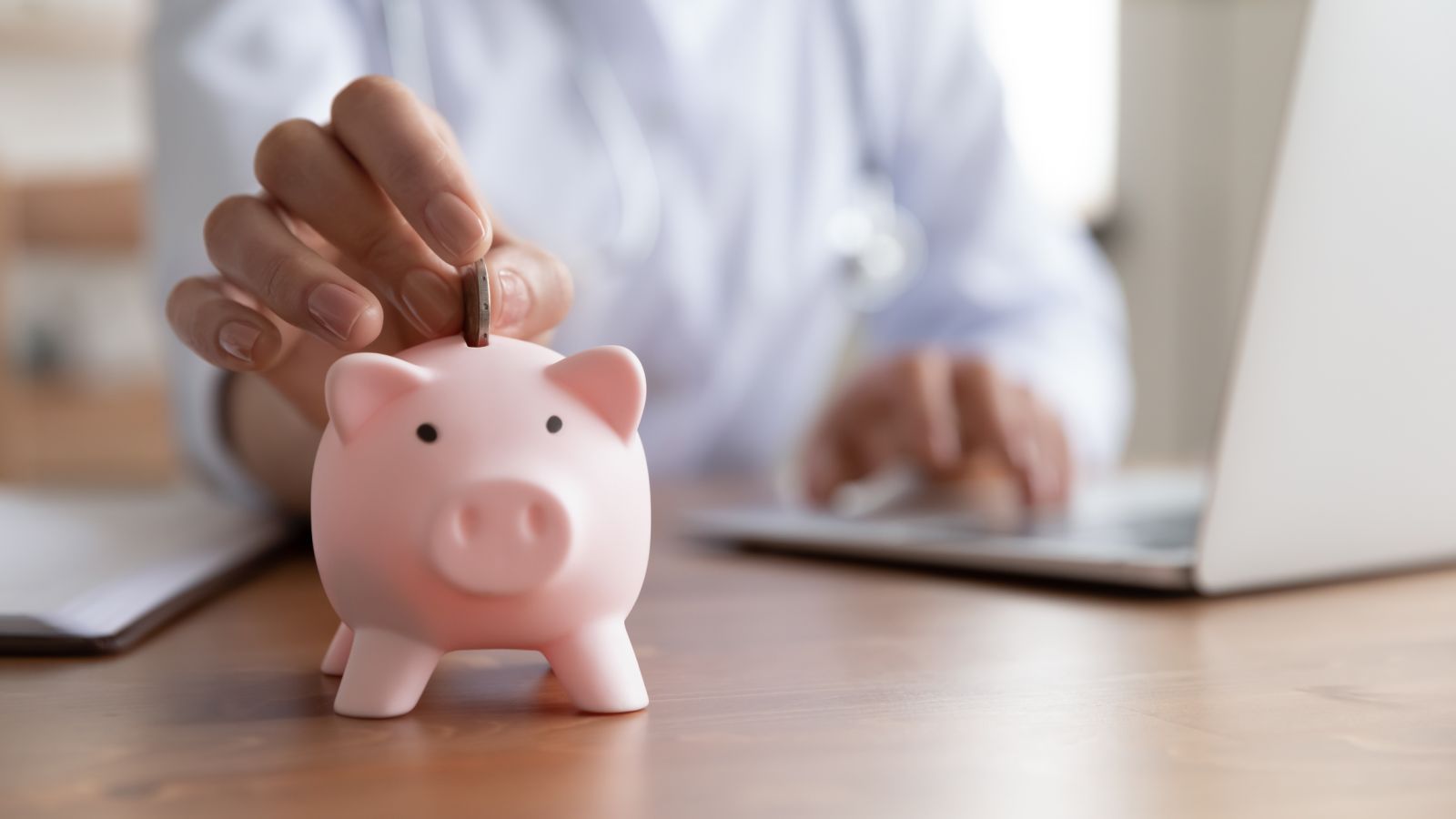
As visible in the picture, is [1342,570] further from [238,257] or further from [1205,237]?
[1205,237]

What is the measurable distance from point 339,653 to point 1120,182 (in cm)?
234

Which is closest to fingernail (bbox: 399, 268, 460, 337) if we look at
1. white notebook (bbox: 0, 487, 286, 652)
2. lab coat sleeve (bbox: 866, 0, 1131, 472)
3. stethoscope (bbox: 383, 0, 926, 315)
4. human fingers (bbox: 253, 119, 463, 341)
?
human fingers (bbox: 253, 119, 463, 341)

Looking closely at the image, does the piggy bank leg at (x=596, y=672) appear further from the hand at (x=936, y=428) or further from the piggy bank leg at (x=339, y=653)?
the hand at (x=936, y=428)

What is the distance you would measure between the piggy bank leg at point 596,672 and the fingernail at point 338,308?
94 millimetres

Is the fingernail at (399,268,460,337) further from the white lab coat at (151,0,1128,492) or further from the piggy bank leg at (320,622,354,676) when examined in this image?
the white lab coat at (151,0,1128,492)

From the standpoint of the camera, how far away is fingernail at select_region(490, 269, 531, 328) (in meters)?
0.31

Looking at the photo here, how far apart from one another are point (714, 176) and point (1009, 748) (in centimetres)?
72

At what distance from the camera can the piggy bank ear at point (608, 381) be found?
0.94ft

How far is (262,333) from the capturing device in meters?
0.33

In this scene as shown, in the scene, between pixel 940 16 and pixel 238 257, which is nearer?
pixel 238 257

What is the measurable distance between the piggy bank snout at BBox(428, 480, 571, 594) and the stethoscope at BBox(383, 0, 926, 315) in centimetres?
50

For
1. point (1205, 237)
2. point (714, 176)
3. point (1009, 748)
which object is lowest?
point (1205, 237)

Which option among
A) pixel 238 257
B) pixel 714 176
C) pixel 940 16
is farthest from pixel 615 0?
pixel 238 257

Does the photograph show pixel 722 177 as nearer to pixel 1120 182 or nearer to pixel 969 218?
pixel 969 218
